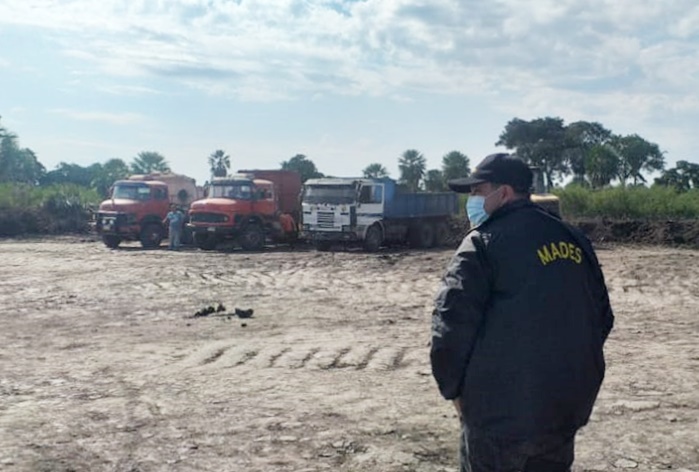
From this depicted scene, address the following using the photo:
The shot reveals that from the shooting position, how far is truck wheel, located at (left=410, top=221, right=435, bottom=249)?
1099 inches


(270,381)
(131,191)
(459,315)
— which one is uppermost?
(131,191)

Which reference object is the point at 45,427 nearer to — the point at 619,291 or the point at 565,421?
the point at 565,421

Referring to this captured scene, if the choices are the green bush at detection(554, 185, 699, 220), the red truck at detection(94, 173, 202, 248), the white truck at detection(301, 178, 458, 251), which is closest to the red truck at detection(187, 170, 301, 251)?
the white truck at detection(301, 178, 458, 251)

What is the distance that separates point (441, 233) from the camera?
29.3 metres

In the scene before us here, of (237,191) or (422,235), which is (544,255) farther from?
(422,235)

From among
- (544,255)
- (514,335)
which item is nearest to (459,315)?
(514,335)

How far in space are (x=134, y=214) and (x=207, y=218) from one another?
9.91ft

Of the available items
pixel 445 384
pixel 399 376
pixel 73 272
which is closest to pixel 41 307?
pixel 73 272

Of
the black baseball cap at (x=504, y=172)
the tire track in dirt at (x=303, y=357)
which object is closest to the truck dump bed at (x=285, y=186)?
the tire track in dirt at (x=303, y=357)

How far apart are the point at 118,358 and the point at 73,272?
35.7 feet

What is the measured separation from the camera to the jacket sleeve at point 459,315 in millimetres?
→ 3086

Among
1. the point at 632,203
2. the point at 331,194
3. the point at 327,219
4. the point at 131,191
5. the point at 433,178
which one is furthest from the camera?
the point at 433,178

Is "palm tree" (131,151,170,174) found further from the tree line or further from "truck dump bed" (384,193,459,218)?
"truck dump bed" (384,193,459,218)

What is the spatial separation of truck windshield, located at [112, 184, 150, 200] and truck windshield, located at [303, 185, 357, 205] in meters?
5.88
